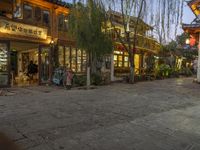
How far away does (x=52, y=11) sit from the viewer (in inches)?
663

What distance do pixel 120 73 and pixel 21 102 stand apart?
15.0 meters

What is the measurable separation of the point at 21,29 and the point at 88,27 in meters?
3.99

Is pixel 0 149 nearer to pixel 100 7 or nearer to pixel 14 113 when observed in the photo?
pixel 14 113

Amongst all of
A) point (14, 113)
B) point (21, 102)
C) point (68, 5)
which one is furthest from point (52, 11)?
point (14, 113)

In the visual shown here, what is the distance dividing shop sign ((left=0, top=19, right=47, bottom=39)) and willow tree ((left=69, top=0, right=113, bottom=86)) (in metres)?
1.91

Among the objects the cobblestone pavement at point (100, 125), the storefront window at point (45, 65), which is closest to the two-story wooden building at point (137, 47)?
the storefront window at point (45, 65)

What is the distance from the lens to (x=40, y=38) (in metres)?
15.7

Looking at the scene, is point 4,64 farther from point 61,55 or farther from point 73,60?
point 73,60

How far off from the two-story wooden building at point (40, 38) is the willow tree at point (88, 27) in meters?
1.87

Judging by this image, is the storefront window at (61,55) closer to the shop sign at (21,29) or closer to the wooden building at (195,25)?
the shop sign at (21,29)

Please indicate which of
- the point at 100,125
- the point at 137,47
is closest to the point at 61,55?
the point at 137,47

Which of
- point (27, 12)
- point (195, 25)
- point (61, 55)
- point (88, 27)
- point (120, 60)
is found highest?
point (27, 12)

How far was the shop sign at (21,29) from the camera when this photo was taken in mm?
13680

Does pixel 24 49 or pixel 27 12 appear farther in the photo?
pixel 24 49
